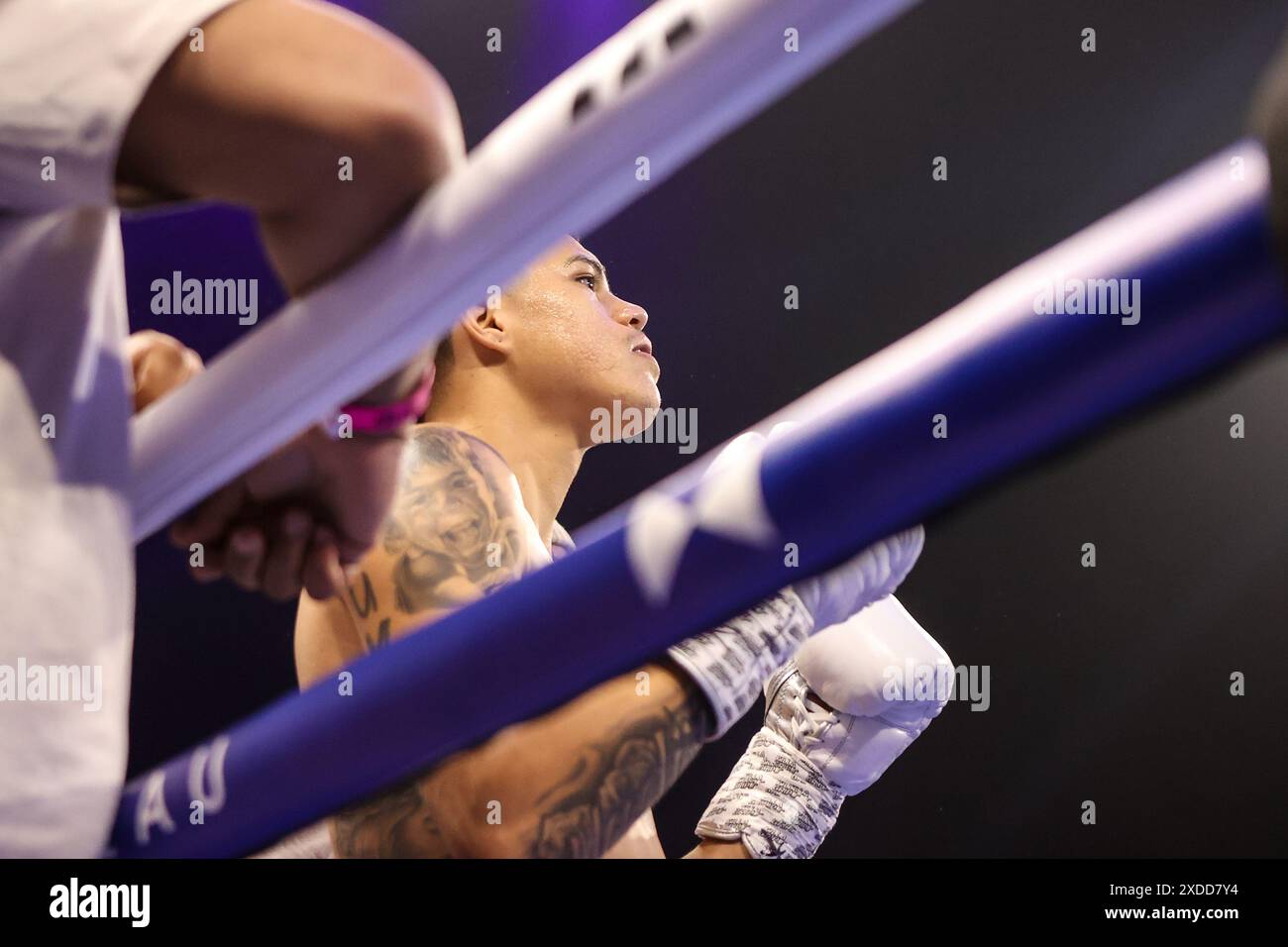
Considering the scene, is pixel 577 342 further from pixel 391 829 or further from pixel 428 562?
pixel 391 829

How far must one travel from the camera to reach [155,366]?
84cm

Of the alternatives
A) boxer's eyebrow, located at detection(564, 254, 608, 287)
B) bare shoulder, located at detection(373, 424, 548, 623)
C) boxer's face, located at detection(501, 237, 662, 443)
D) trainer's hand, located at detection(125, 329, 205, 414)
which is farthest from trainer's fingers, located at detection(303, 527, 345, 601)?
boxer's eyebrow, located at detection(564, 254, 608, 287)

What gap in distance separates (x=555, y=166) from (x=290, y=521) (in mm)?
407

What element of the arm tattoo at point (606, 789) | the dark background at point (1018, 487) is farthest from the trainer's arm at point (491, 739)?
the dark background at point (1018, 487)

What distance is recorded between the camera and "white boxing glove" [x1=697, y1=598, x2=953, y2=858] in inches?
62.6

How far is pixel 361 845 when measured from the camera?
1348 millimetres

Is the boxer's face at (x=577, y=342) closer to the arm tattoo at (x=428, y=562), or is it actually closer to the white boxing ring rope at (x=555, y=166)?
the arm tattoo at (x=428, y=562)

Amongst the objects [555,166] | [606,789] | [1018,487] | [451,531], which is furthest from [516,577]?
[1018,487]

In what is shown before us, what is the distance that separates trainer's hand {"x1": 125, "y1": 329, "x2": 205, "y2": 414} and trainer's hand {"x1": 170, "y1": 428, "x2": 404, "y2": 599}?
3.1 inches

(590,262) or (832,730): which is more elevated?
(590,262)

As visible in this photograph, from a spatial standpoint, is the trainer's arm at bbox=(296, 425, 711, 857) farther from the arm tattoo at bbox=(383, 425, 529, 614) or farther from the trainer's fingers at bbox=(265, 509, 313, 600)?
the trainer's fingers at bbox=(265, 509, 313, 600)

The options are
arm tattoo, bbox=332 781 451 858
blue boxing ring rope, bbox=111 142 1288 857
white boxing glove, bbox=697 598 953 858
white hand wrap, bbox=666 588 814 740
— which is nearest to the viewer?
blue boxing ring rope, bbox=111 142 1288 857
